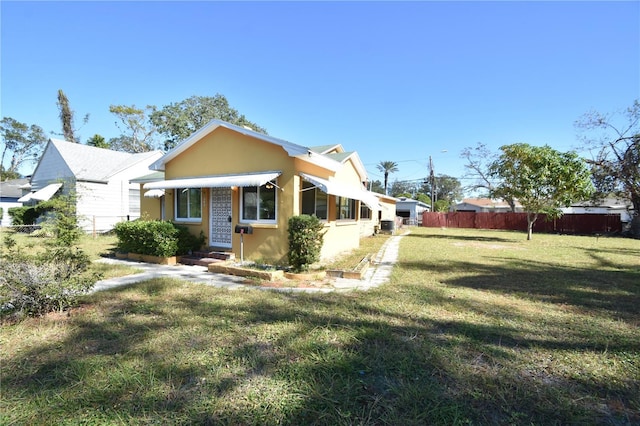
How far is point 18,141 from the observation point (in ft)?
189

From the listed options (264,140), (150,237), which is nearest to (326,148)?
(264,140)

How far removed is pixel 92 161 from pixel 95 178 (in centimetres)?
303

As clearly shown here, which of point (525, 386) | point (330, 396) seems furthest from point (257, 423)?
point (525, 386)

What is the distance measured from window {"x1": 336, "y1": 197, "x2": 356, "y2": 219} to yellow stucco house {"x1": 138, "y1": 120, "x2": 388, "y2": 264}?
0.50 ft

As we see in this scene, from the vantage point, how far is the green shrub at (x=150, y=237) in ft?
38.1

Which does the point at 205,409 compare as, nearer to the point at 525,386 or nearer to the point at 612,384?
the point at 525,386

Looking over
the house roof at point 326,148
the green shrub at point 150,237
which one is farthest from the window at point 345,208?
the green shrub at point 150,237

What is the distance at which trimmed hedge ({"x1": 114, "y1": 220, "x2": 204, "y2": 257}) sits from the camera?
11.6 metres

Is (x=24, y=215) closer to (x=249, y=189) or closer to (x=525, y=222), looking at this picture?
(x=249, y=189)

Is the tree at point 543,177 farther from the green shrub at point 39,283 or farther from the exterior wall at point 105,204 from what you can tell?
the exterior wall at point 105,204

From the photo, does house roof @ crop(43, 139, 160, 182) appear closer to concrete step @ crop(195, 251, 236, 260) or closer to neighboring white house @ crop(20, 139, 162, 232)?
neighboring white house @ crop(20, 139, 162, 232)

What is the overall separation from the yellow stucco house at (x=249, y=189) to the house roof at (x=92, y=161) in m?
11.8

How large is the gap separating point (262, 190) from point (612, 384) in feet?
33.8

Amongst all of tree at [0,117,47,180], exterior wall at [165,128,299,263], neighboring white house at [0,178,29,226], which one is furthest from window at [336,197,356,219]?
tree at [0,117,47,180]
